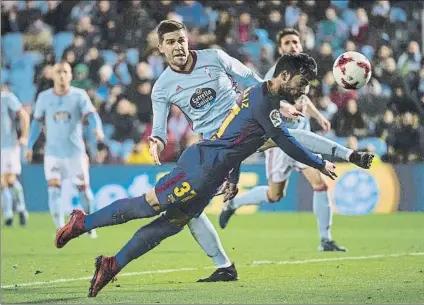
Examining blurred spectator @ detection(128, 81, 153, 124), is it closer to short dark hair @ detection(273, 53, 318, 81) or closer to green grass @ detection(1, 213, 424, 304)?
green grass @ detection(1, 213, 424, 304)

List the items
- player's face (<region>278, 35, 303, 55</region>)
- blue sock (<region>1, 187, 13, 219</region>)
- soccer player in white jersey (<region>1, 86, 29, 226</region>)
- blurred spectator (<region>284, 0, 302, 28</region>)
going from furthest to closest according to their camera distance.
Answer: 1. blurred spectator (<region>284, 0, 302, 28</region>)
2. blue sock (<region>1, 187, 13, 219</region>)
3. soccer player in white jersey (<region>1, 86, 29, 226</region>)
4. player's face (<region>278, 35, 303, 55</region>)

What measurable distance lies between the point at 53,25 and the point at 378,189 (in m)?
7.11

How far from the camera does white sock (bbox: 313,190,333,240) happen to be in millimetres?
11375

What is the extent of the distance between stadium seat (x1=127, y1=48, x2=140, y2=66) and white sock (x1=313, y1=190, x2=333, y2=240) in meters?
8.16

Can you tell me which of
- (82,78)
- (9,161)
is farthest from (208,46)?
(9,161)

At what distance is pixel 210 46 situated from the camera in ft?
61.0

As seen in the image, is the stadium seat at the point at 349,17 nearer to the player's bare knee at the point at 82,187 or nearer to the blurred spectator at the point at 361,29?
the blurred spectator at the point at 361,29

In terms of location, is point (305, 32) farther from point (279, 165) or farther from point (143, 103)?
point (279, 165)

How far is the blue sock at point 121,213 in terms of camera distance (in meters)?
7.45

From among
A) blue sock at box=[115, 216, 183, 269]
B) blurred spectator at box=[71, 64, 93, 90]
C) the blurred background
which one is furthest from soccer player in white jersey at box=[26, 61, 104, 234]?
blue sock at box=[115, 216, 183, 269]

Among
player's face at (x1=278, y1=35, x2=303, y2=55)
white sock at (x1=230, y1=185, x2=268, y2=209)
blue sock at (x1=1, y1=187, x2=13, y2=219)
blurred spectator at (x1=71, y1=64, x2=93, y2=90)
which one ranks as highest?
player's face at (x1=278, y1=35, x2=303, y2=55)

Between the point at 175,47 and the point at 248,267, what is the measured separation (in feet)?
7.65

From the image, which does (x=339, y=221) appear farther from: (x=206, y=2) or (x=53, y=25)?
(x=53, y=25)

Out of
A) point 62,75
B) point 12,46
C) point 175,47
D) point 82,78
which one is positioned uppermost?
point 175,47
